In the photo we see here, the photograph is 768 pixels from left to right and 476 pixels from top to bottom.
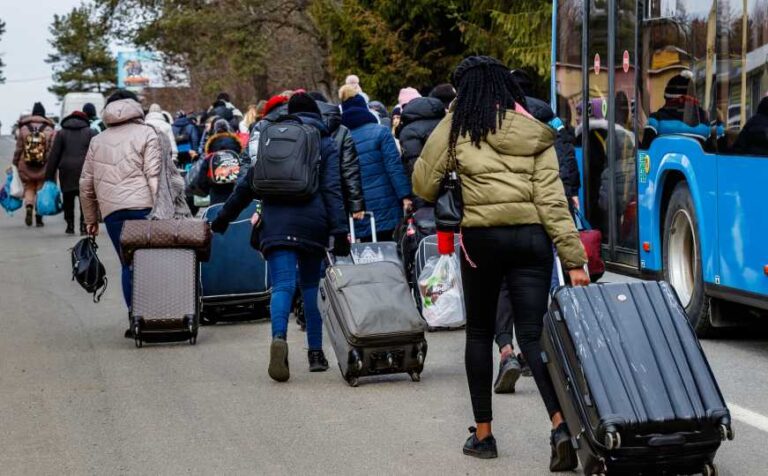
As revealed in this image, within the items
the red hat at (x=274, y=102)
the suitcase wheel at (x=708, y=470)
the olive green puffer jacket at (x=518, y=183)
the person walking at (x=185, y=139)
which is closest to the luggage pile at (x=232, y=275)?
the red hat at (x=274, y=102)

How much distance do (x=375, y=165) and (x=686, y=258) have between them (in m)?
2.62

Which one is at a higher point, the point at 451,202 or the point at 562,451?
the point at 451,202

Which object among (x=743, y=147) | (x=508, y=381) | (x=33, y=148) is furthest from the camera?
(x=33, y=148)

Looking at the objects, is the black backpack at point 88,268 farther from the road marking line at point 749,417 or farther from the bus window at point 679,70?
the road marking line at point 749,417

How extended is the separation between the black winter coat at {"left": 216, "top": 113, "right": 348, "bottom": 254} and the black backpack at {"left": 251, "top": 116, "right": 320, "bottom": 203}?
0.30ft

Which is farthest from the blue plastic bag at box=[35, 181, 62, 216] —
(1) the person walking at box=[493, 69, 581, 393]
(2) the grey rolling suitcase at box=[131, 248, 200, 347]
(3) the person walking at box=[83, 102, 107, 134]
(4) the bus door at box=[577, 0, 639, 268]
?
(1) the person walking at box=[493, 69, 581, 393]

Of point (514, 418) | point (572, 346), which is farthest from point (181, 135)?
point (572, 346)

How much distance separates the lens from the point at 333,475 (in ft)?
21.9

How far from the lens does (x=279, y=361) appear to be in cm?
912

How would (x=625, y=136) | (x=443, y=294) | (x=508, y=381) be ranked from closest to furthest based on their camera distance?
(x=508, y=381)
(x=443, y=294)
(x=625, y=136)

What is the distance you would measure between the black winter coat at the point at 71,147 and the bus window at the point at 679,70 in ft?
38.1

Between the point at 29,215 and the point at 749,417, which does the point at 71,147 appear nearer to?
the point at 29,215

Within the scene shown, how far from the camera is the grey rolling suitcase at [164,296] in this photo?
432 inches

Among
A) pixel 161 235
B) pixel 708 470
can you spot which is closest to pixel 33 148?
pixel 161 235
